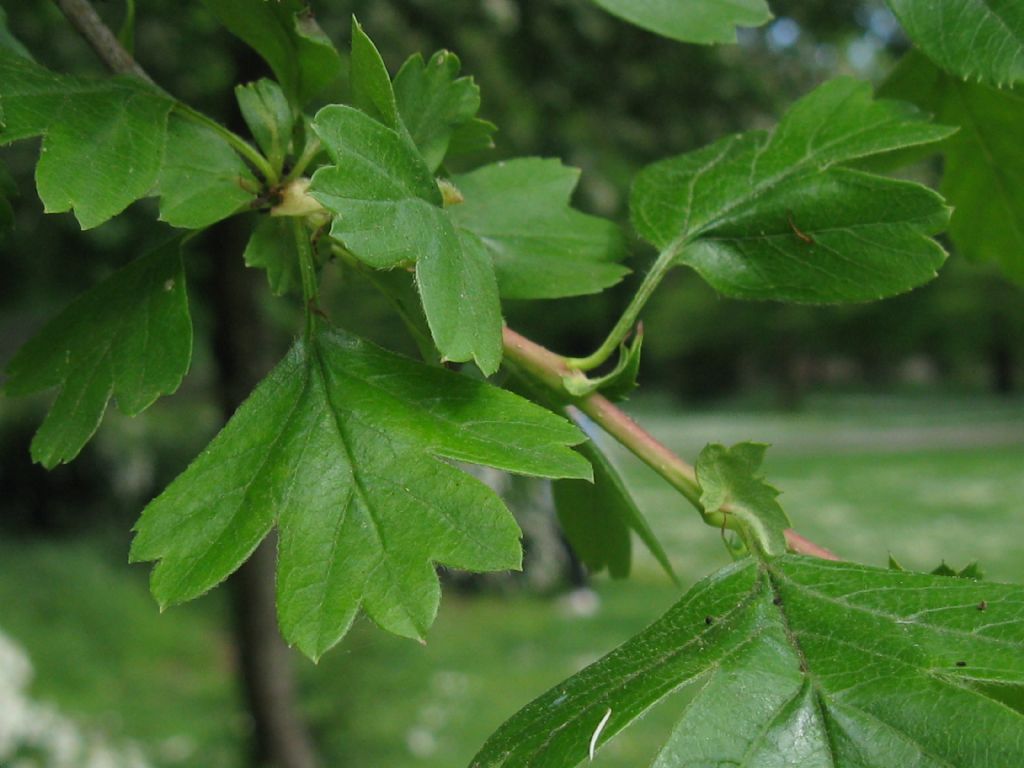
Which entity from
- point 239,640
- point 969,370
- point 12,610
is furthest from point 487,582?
point 969,370

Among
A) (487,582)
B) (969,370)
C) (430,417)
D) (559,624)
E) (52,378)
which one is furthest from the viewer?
(969,370)

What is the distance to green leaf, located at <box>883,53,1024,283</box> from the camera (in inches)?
36.9

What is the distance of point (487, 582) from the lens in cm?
936

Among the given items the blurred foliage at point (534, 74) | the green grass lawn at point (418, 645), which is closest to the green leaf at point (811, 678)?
the green grass lawn at point (418, 645)

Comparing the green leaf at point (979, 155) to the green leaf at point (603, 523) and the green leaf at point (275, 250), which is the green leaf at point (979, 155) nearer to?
the green leaf at point (603, 523)

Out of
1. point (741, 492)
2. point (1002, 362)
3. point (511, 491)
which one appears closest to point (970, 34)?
point (741, 492)

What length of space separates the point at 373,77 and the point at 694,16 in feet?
1.13

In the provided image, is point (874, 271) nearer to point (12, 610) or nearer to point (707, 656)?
point (707, 656)

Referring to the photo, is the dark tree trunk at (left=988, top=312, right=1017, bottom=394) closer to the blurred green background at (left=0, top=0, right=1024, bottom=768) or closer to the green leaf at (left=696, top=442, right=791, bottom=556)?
the blurred green background at (left=0, top=0, right=1024, bottom=768)

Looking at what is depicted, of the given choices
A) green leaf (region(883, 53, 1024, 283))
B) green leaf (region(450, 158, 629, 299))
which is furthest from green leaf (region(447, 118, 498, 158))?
green leaf (region(883, 53, 1024, 283))

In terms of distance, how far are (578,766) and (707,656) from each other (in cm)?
9

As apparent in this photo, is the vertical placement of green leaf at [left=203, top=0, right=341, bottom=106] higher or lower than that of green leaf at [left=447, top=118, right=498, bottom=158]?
higher

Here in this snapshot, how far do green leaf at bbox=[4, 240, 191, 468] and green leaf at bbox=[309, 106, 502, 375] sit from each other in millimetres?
169

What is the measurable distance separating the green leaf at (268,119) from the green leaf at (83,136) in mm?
53
